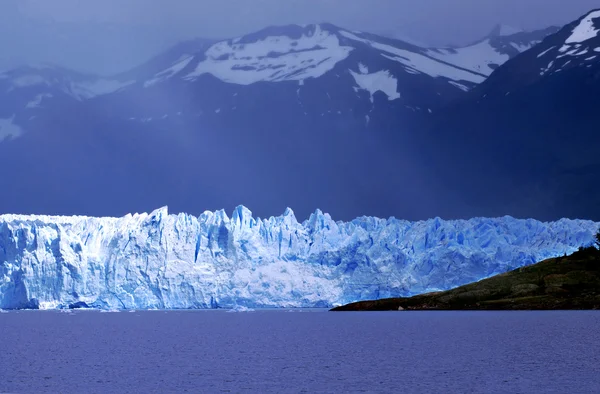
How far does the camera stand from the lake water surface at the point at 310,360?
29.5m

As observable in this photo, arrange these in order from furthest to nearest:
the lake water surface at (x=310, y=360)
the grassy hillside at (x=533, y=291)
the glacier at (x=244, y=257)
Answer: the grassy hillside at (x=533, y=291) → the glacier at (x=244, y=257) → the lake water surface at (x=310, y=360)

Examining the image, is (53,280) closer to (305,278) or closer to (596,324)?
(305,278)

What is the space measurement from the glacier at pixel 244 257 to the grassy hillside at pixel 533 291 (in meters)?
1.63

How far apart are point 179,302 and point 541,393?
2575 inches

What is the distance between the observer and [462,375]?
105 ft

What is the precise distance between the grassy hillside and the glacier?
5.33 feet

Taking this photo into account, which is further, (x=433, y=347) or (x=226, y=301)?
(x=226, y=301)

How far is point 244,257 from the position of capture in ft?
302

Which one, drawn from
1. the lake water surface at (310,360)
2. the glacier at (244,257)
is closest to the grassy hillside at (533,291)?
the glacier at (244,257)

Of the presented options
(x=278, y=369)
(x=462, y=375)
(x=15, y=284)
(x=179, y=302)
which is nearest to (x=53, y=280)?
(x=15, y=284)

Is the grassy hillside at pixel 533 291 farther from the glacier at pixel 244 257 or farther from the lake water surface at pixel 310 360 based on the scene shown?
the lake water surface at pixel 310 360

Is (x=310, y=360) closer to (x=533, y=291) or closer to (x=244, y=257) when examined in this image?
(x=244, y=257)

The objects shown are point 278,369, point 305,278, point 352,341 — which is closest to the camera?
point 278,369

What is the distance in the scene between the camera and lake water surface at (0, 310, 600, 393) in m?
29.5
